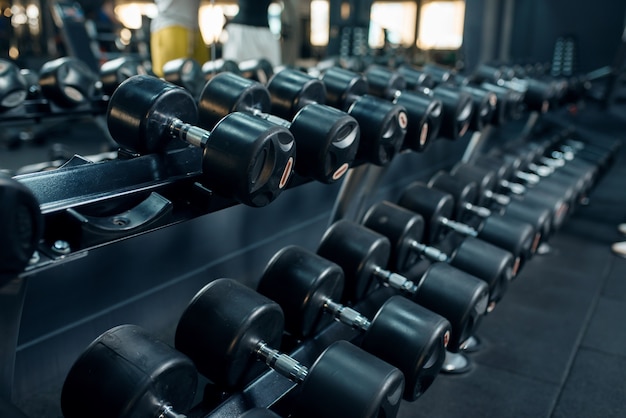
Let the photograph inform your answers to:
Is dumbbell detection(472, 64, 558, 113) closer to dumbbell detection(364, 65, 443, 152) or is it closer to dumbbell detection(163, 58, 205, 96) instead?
dumbbell detection(364, 65, 443, 152)

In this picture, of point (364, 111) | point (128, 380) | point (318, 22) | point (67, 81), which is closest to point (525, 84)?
point (364, 111)

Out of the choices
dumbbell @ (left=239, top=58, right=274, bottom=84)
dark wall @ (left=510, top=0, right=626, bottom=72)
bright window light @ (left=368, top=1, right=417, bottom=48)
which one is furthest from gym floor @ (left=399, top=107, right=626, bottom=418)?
bright window light @ (left=368, top=1, right=417, bottom=48)

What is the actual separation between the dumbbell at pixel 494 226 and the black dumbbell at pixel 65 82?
112 cm

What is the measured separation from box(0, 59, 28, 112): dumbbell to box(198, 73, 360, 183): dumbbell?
0.71 metres

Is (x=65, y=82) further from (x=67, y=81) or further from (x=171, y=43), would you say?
(x=171, y=43)

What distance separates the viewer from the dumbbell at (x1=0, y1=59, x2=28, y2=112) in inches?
57.3

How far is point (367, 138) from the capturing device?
3.82 feet

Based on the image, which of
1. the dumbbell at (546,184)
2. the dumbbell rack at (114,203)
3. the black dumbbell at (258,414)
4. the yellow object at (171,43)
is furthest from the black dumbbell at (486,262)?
the yellow object at (171,43)

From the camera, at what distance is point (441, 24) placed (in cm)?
880

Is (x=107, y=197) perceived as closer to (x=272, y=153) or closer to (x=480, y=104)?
(x=272, y=153)

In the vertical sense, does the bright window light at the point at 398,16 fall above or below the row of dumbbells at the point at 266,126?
above

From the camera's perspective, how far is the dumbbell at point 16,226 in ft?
1.82

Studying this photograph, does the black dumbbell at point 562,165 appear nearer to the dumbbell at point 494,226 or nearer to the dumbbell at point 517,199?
the dumbbell at point 517,199

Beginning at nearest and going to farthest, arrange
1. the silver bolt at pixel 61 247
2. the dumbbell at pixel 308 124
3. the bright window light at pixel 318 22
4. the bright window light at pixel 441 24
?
the silver bolt at pixel 61 247, the dumbbell at pixel 308 124, the bright window light at pixel 318 22, the bright window light at pixel 441 24
